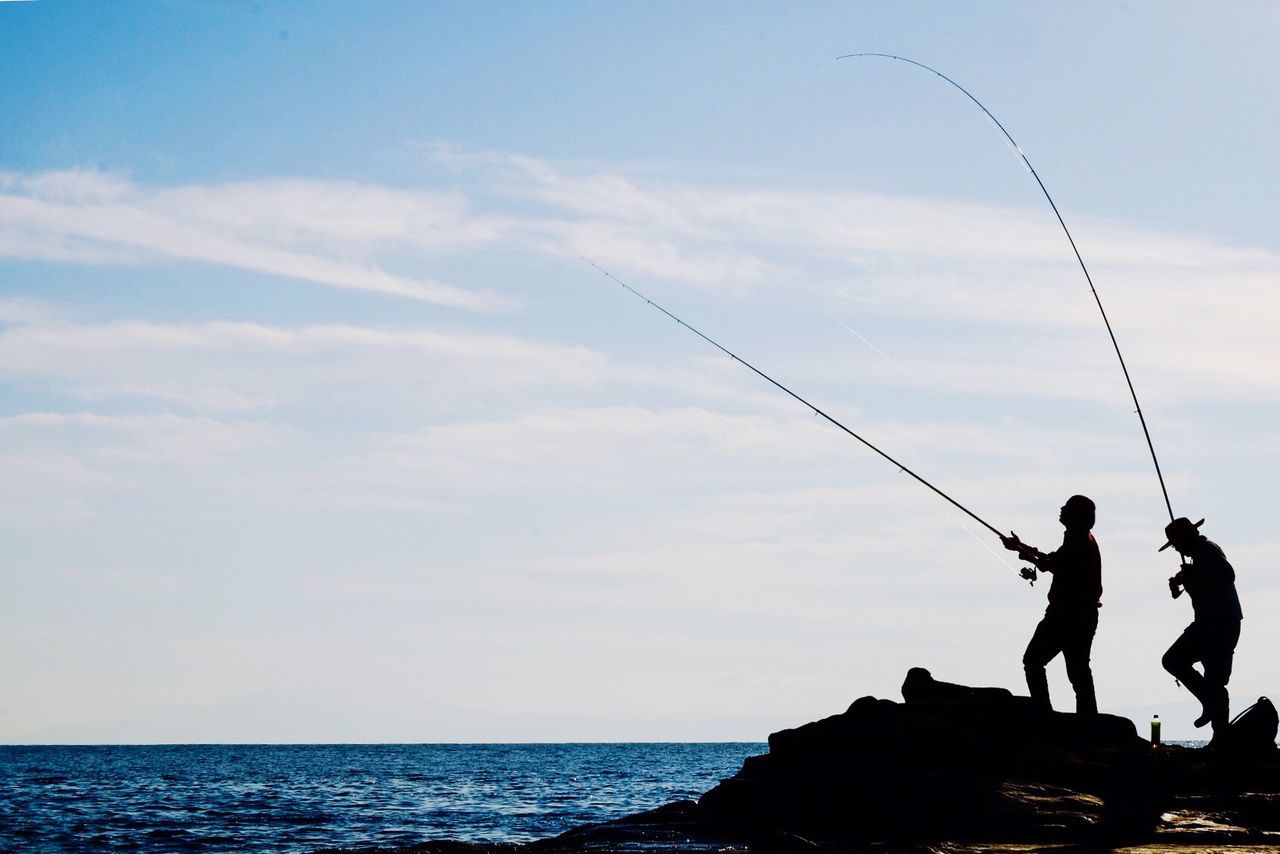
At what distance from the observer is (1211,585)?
33.8 feet

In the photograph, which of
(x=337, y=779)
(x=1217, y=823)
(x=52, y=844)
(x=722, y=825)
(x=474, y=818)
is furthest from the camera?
(x=337, y=779)

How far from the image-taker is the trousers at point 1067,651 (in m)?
10.6

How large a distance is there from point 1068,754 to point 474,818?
1675 centimetres

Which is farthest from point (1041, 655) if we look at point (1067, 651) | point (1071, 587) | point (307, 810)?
point (307, 810)

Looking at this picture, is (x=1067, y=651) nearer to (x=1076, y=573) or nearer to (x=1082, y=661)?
(x=1082, y=661)

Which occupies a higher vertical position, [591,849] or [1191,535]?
[1191,535]

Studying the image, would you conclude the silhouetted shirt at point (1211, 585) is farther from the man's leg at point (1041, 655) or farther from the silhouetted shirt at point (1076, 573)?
the man's leg at point (1041, 655)

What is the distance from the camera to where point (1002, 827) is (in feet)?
30.6

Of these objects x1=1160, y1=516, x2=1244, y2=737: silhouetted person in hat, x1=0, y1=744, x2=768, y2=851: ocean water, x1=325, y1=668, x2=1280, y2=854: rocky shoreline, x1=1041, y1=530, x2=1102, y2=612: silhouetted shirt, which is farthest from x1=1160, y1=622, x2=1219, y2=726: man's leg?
x1=0, y1=744, x2=768, y2=851: ocean water

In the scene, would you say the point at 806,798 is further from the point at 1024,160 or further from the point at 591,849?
the point at 1024,160

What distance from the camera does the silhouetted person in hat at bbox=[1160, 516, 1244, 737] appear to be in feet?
33.8

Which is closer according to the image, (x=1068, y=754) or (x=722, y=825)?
(x=1068, y=754)

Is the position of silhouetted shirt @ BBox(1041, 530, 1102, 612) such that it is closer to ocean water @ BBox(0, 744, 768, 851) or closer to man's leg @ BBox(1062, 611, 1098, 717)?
man's leg @ BBox(1062, 611, 1098, 717)

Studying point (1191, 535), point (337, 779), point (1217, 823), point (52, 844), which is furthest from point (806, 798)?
point (337, 779)
